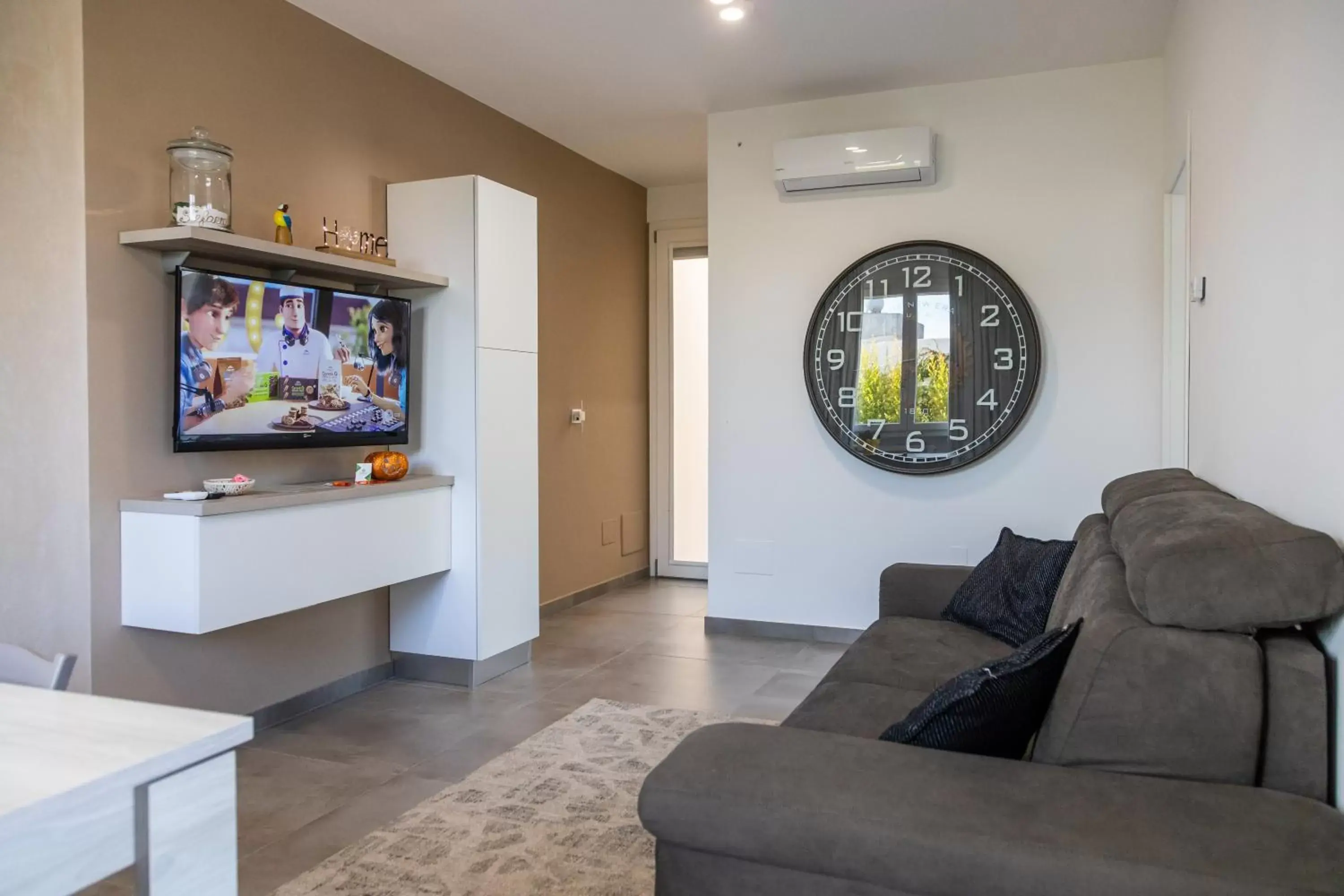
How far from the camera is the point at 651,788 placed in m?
1.49

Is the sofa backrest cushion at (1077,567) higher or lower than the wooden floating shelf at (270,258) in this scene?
lower

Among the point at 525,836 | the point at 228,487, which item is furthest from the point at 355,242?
the point at 525,836

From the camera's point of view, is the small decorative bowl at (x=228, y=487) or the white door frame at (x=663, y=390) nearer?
the small decorative bowl at (x=228, y=487)

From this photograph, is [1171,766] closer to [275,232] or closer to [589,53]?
[275,232]

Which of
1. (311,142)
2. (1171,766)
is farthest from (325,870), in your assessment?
(311,142)

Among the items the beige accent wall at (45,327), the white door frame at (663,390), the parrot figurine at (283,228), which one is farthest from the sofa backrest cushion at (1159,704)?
the white door frame at (663,390)

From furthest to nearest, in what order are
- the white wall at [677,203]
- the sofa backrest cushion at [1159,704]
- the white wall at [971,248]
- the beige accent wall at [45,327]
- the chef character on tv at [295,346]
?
the white wall at [677,203] → the white wall at [971,248] → the chef character on tv at [295,346] → the beige accent wall at [45,327] → the sofa backrest cushion at [1159,704]

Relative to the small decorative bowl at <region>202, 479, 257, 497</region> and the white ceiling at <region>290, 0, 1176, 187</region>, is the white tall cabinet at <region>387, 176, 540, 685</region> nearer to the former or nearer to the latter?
the white ceiling at <region>290, 0, 1176, 187</region>

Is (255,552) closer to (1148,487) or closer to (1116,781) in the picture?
(1116,781)

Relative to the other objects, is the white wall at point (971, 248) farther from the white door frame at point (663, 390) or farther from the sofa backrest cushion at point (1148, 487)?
the white door frame at point (663, 390)

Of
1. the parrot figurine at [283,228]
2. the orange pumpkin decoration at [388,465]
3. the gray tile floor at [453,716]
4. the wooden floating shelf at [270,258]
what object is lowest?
the gray tile floor at [453,716]

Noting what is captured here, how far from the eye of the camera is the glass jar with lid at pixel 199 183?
296 cm

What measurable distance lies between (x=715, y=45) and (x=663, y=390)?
9.75 feet

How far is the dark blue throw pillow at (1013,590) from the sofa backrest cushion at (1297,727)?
1408mm
